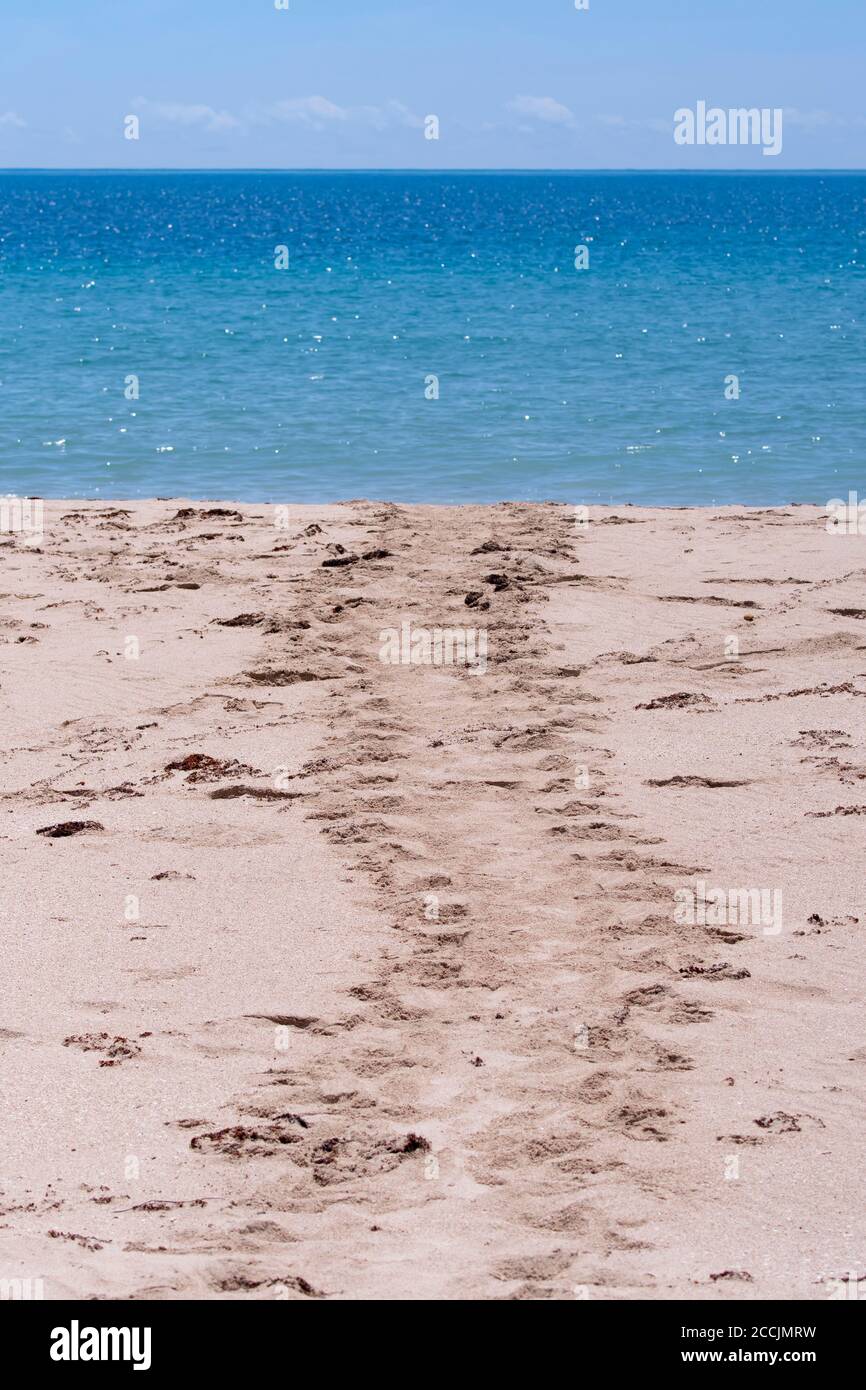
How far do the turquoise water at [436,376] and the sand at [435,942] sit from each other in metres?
5.54

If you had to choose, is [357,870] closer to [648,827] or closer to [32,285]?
[648,827]

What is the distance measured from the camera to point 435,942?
15.5 feet

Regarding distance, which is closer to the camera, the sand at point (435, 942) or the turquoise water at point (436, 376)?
the sand at point (435, 942)

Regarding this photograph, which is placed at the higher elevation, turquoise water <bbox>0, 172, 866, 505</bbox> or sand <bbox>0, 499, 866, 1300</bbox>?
turquoise water <bbox>0, 172, 866, 505</bbox>

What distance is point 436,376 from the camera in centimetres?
1989

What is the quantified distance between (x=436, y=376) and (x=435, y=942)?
52.5ft

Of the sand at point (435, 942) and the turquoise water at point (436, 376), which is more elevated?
the turquoise water at point (436, 376)

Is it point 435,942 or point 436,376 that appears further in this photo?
point 436,376

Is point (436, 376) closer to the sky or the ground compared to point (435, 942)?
closer to the sky

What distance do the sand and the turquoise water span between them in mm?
5540

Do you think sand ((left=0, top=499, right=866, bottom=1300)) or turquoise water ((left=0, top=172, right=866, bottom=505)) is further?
turquoise water ((left=0, top=172, right=866, bottom=505))

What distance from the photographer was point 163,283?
36.3 m

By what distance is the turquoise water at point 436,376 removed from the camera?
14.3 meters

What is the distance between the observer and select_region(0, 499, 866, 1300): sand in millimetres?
3270
